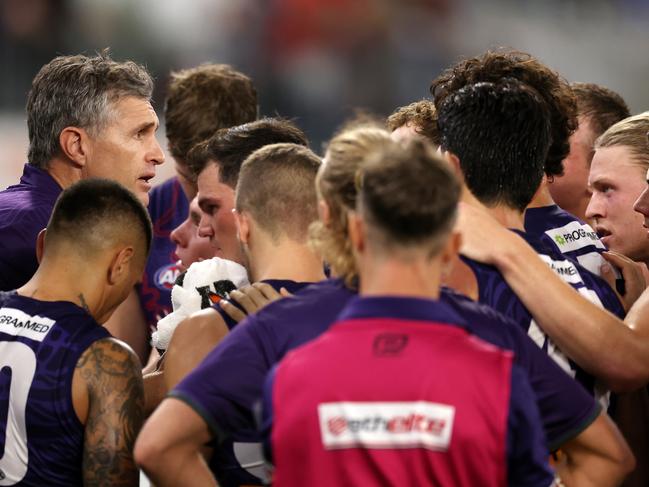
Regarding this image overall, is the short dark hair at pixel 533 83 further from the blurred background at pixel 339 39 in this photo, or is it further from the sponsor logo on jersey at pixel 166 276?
the blurred background at pixel 339 39

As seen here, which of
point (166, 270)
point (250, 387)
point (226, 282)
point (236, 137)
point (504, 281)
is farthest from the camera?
point (166, 270)

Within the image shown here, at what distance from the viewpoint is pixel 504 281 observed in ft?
9.11

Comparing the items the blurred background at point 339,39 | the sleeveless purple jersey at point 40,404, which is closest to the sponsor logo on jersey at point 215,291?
the sleeveless purple jersey at point 40,404

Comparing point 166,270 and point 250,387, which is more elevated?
point 250,387

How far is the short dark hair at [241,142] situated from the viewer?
3.73 meters

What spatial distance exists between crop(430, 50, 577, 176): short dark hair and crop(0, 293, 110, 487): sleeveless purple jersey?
1.38m

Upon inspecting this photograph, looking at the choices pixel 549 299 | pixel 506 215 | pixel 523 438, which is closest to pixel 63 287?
pixel 506 215

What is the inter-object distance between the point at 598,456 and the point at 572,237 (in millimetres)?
1123

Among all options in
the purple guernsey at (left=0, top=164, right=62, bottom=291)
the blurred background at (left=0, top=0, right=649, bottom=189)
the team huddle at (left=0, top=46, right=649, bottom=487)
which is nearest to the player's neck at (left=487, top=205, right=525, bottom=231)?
the team huddle at (left=0, top=46, right=649, bottom=487)

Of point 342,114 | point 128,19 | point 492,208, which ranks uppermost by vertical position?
point 492,208

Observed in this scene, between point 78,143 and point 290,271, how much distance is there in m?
1.60

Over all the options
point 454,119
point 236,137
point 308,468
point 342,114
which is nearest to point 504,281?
point 454,119

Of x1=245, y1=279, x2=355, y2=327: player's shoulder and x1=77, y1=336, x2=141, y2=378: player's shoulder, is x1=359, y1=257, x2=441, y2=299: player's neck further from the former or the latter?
x1=77, y1=336, x2=141, y2=378: player's shoulder

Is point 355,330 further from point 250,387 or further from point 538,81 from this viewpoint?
point 538,81
